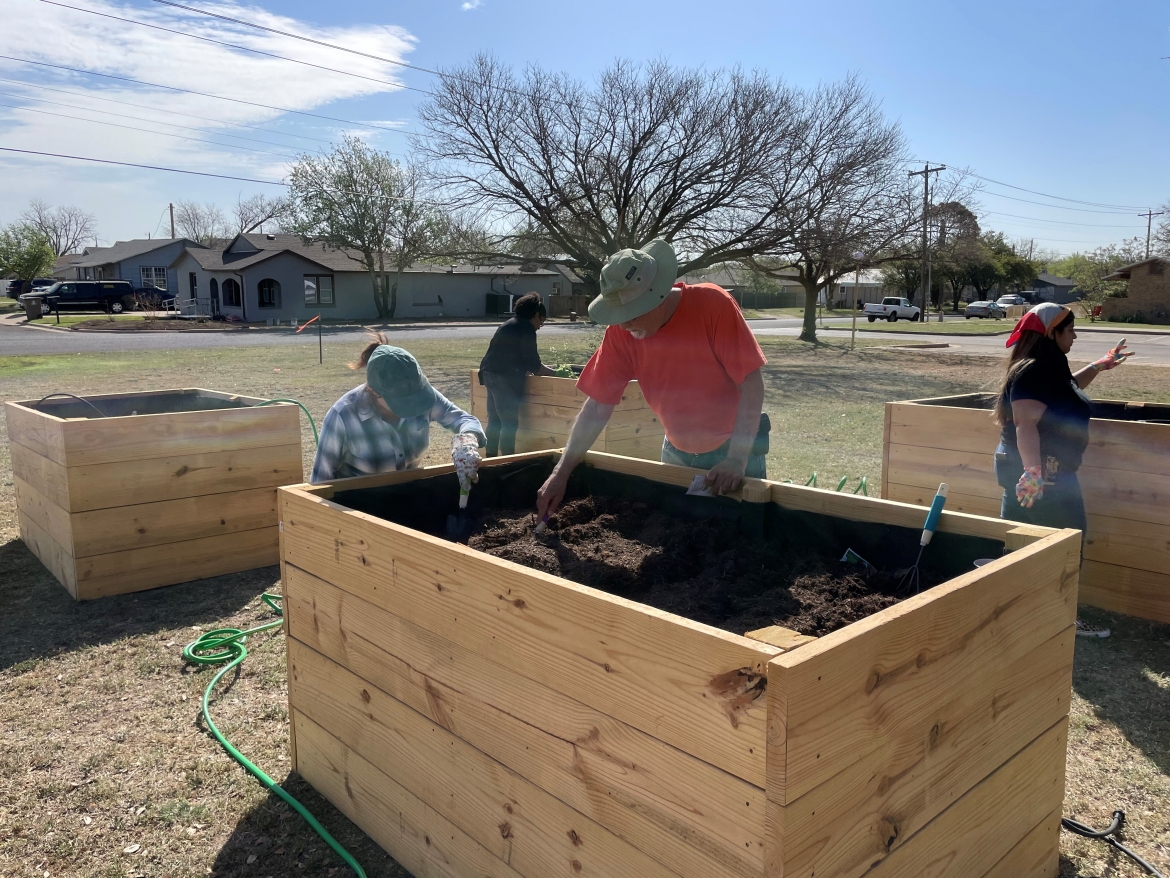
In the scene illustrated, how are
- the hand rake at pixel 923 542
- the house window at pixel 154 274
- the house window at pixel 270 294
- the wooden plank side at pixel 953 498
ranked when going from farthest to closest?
the house window at pixel 154 274, the house window at pixel 270 294, the wooden plank side at pixel 953 498, the hand rake at pixel 923 542

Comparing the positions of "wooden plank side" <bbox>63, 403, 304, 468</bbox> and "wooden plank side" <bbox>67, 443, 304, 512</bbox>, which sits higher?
"wooden plank side" <bbox>63, 403, 304, 468</bbox>

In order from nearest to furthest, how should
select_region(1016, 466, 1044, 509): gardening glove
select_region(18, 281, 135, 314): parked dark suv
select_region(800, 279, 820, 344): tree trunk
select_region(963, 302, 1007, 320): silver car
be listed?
select_region(1016, 466, 1044, 509): gardening glove → select_region(800, 279, 820, 344): tree trunk → select_region(18, 281, 135, 314): parked dark suv → select_region(963, 302, 1007, 320): silver car

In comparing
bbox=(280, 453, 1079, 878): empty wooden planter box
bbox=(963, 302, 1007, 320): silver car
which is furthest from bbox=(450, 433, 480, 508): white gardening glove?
bbox=(963, 302, 1007, 320): silver car

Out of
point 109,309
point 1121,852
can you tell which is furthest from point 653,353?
point 109,309

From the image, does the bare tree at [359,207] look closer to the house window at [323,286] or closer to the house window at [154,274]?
the house window at [323,286]

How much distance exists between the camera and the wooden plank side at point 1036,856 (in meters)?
2.07

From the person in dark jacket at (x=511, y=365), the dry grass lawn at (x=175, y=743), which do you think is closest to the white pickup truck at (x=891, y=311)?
the person in dark jacket at (x=511, y=365)

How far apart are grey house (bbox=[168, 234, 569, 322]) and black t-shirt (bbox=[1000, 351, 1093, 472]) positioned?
34.5m

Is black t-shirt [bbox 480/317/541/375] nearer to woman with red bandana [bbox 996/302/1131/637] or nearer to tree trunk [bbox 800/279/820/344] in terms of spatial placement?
woman with red bandana [bbox 996/302/1131/637]

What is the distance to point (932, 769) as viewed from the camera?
1.72 meters

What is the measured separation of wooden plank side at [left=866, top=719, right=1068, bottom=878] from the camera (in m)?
1.72

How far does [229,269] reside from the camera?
40.2 m

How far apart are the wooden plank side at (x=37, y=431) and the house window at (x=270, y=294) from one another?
3758cm

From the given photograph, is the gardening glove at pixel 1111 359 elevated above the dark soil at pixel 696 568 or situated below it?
above
